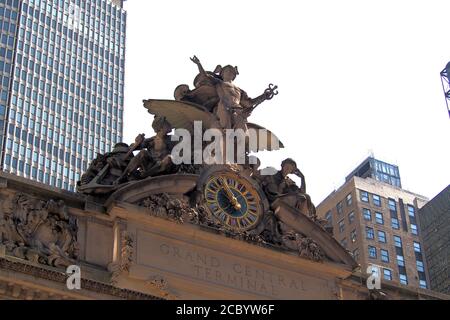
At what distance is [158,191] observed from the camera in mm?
35875

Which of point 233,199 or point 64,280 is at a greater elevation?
point 233,199

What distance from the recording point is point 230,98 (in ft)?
132

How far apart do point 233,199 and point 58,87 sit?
199ft

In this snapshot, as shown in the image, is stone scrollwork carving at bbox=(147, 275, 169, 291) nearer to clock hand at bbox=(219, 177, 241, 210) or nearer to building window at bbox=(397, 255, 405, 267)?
clock hand at bbox=(219, 177, 241, 210)

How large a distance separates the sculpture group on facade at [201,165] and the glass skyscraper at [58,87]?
4806cm

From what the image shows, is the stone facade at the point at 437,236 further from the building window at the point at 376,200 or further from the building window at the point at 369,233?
the building window at the point at 369,233

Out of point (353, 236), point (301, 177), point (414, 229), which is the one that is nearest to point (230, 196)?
point (301, 177)

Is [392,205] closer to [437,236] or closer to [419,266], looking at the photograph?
[437,236]

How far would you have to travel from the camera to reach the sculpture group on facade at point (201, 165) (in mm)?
35906

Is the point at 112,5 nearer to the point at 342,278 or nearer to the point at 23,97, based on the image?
the point at 23,97

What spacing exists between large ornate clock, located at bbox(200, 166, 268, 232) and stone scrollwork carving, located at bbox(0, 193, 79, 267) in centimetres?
544

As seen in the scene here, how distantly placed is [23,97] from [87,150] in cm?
726

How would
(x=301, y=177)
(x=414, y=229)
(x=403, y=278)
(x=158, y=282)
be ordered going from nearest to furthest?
(x=158, y=282) < (x=301, y=177) < (x=403, y=278) < (x=414, y=229)

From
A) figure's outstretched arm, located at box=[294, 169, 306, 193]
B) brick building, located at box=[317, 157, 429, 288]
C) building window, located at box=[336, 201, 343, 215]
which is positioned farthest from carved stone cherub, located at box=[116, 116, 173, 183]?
building window, located at box=[336, 201, 343, 215]
